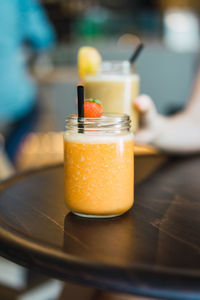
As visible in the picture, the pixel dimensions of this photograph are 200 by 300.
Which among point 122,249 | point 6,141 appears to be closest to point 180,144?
point 122,249

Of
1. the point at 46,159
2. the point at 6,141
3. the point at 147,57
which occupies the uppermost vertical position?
the point at 147,57

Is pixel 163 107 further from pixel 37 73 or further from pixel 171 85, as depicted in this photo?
pixel 37 73

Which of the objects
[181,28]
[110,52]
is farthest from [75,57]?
[181,28]

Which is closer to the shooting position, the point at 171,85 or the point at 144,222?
the point at 144,222

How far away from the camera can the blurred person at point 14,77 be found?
276cm

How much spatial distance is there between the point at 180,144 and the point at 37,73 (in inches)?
136

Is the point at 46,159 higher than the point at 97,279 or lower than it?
lower

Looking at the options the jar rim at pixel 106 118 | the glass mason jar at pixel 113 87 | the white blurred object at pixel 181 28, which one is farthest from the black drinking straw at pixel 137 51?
the white blurred object at pixel 181 28

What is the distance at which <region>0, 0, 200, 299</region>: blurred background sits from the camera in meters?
2.89

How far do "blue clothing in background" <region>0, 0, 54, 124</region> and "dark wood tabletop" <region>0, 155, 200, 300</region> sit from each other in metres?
1.82

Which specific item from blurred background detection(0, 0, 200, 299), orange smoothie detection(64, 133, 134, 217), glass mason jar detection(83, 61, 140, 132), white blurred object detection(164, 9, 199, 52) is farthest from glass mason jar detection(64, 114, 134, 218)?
white blurred object detection(164, 9, 199, 52)

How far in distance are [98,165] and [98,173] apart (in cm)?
1

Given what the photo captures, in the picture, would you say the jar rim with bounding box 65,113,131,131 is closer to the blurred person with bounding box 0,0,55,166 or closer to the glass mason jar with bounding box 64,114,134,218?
the glass mason jar with bounding box 64,114,134,218

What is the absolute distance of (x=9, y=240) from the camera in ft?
2.31
